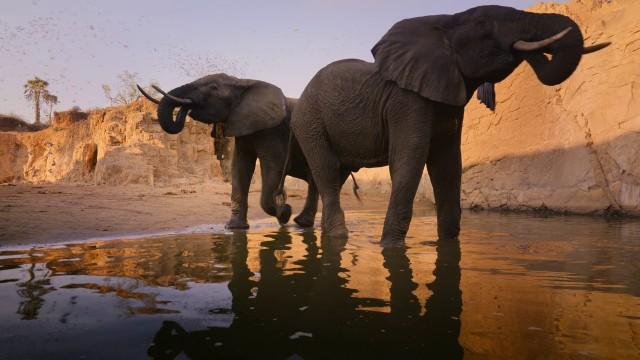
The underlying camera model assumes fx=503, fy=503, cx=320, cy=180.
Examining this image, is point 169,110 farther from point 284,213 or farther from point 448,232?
point 448,232

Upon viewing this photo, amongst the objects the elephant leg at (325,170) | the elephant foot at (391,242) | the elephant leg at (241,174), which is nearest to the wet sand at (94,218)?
the elephant leg at (241,174)

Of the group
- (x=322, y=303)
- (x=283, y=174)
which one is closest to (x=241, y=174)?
(x=283, y=174)

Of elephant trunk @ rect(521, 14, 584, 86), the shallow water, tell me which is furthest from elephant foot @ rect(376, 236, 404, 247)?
elephant trunk @ rect(521, 14, 584, 86)

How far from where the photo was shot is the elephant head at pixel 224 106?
22.5 ft

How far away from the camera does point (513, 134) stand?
36.8 feet

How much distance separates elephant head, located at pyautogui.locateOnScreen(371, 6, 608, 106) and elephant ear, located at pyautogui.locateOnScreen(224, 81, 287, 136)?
8.16 ft

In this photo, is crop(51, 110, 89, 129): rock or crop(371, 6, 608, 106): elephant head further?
crop(51, 110, 89, 129): rock

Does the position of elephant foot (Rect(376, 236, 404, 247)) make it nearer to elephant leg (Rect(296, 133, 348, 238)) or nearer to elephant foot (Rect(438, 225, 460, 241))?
elephant foot (Rect(438, 225, 460, 241))

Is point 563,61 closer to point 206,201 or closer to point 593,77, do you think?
point 593,77

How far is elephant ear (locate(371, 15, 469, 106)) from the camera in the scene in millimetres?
4199

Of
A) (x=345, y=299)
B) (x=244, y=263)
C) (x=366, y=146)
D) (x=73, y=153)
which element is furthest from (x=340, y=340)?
(x=73, y=153)

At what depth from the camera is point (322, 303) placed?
7.26 ft

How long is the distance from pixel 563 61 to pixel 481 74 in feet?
2.06

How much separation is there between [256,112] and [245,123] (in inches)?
8.6
